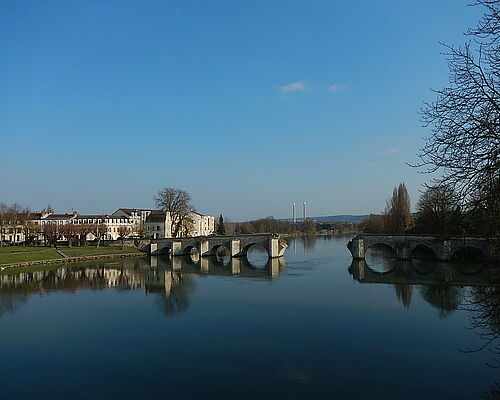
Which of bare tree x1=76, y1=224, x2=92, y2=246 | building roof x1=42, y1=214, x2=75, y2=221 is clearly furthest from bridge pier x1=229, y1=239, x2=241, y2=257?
building roof x1=42, y1=214, x2=75, y2=221

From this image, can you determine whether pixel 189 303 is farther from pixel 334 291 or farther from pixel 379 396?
pixel 379 396

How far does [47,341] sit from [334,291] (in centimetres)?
1430

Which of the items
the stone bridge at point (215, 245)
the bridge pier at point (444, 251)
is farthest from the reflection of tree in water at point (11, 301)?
the bridge pier at point (444, 251)

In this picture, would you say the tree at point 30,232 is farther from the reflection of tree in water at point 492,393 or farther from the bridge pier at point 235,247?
the reflection of tree in water at point 492,393

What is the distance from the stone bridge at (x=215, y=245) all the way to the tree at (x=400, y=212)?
1400 cm

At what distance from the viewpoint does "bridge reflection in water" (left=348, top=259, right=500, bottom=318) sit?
20266 millimetres

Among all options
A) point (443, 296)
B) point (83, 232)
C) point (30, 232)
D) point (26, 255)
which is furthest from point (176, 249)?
point (443, 296)

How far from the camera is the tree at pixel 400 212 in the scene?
A: 162ft

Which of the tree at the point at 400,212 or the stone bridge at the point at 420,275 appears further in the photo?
the tree at the point at 400,212

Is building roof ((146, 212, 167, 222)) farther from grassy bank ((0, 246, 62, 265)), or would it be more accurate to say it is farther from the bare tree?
grassy bank ((0, 246, 62, 265))

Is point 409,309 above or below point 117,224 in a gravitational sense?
below

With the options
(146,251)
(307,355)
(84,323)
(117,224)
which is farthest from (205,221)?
(307,355)

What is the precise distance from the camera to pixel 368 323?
15.6 metres

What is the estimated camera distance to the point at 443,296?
21156mm
